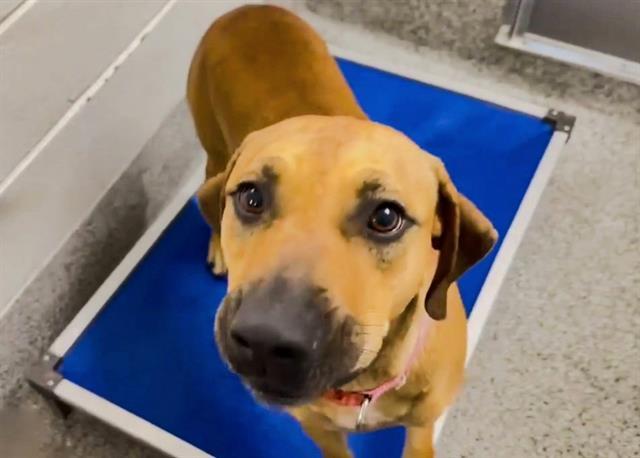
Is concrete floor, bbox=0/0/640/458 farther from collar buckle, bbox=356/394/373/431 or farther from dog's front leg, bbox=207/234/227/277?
collar buckle, bbox=356/394/373/431

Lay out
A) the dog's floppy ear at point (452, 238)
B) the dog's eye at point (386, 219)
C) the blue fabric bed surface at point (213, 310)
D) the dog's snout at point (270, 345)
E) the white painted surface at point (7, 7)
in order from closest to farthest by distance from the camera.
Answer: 1. the dog's snout at point (270, 345)
2. the dog's eye at point (386, 219)
3. the dog's floppy ear at point (452, 238)
4. the white painted surface at point (7, 7)
5. the blue fabric bed surface at point (213, 310)

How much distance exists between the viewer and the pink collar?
1197mm

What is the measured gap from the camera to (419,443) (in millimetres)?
1444

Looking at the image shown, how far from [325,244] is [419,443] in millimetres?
609

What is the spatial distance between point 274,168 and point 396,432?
2.46ft

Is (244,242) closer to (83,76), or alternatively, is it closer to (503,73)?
(83,76)

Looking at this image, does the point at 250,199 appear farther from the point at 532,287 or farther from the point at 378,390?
the point at 532,287

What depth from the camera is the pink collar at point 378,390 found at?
1.20 metres

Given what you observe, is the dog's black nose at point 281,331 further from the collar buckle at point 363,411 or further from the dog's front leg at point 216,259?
the dog's front leg at point 216,259

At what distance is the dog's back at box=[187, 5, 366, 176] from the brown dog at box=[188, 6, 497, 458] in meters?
0.27

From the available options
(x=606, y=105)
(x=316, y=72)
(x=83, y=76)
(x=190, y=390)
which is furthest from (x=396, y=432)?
(x=606, y=105)

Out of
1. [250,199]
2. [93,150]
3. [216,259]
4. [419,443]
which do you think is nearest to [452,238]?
Result: [250,199]

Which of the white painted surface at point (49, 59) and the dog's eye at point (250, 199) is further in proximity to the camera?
the white painted surface at point (49, 59)

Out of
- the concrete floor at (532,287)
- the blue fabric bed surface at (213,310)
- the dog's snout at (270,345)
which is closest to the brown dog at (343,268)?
the dog's snout at (270,345)
